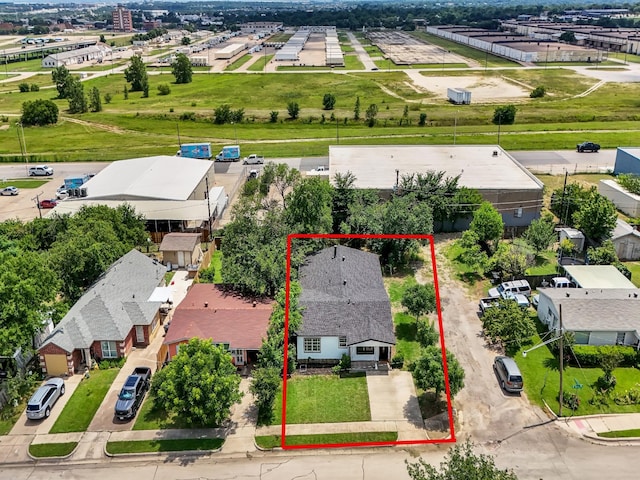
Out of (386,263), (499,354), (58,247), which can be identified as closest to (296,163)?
(386,263)

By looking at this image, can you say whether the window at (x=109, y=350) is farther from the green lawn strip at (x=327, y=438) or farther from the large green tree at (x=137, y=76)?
the large green tree at (x=137, y=76)

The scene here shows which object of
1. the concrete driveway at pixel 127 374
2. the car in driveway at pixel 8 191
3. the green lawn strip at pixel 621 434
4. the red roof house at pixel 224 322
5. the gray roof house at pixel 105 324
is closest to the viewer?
the green lawn strip at pixel 621 434

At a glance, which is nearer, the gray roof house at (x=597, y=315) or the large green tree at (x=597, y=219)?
the gray roof house at (x=597, y=315)

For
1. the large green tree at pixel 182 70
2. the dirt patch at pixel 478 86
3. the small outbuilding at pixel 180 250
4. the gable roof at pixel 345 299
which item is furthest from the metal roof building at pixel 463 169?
the large green tree at pixel 182 70

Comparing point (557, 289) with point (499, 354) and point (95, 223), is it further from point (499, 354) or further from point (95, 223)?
point (95, 223)

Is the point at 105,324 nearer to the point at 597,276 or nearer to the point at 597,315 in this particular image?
the point at 597,315
